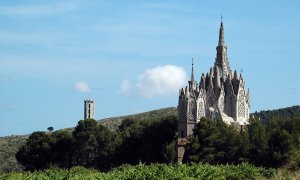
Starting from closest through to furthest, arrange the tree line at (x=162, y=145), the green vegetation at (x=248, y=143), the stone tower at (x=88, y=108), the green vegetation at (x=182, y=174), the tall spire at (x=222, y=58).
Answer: the green vegetation at (x=182, y=174), the green vegetation at (x=248, y=143), the tree line at (x=162, y=145), the tall spire at (x=222, y=58), the stone tower at (x=88, y=108)

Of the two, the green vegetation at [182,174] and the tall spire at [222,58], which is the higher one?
the tall spire at [222,58]

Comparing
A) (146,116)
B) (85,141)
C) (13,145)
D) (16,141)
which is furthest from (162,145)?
(146,116)

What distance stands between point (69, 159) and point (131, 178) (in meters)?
47.8

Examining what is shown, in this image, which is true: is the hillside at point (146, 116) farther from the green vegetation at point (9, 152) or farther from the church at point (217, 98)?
the church at point (217, 98)

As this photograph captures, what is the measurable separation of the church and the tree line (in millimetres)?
1986

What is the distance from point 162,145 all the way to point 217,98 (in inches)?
657

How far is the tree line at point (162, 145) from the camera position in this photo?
189 feet

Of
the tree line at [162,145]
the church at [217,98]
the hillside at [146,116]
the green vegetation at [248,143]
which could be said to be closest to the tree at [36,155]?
the tree line at [162,145]

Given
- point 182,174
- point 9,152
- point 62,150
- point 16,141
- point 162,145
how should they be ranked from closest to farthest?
point 182,174 → point 162,145 → point 62,150 → point 9,152 → point 16,141

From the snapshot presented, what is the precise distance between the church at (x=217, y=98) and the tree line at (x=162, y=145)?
199cm

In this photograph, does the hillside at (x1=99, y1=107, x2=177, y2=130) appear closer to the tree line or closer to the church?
the tree line

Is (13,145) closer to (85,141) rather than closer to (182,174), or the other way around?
(85,141)

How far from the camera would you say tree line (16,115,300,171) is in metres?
57.5

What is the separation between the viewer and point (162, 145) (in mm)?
72250
